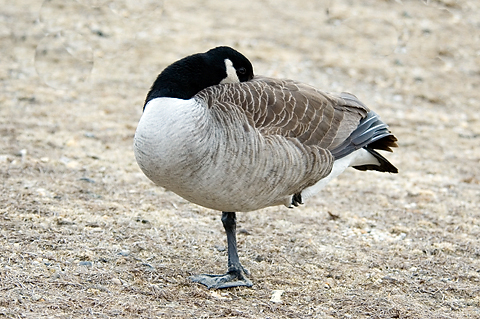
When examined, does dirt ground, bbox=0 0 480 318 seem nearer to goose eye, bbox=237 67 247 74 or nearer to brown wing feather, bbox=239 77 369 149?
brown wing feather, bbox=239 77 369 149

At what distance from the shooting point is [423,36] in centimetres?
1267

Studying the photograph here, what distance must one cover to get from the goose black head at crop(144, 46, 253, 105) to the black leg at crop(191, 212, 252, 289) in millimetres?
1089

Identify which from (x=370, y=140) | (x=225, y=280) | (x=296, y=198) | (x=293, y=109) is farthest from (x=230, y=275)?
(x=370, y=140)

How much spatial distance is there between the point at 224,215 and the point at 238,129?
0.93 metres

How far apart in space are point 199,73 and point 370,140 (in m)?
1.73

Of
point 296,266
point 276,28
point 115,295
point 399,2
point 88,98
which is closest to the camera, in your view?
point 115,295

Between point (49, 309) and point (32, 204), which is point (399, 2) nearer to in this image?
point (32, 204)

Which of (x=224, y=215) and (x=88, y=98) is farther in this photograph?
(x=88, y=98)

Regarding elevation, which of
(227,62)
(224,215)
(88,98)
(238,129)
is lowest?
(88,98)

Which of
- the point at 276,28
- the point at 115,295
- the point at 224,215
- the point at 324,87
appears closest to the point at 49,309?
the point at 115,295

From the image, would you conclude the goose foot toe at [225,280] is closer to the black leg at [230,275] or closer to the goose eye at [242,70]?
the black leg at [230,275]

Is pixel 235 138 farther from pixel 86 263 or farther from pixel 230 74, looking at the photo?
pixel 86 263

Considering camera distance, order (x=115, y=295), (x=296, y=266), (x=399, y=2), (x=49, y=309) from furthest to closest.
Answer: (x=399, y=2) → (x=296, y=266) → (x=115, y=295) → (x=49, y=309)

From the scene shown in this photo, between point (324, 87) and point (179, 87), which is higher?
point (179, 87)
